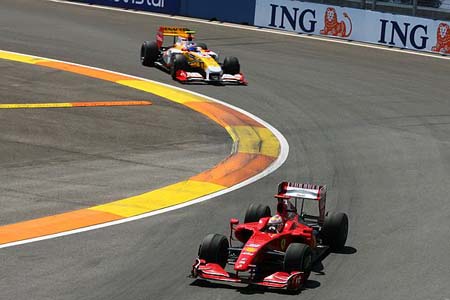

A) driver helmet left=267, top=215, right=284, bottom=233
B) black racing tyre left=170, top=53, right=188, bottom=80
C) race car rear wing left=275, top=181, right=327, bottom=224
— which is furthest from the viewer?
black racing tyre left=170, top=53, right=188, bottom=80

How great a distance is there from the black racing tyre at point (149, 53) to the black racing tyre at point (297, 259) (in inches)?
729

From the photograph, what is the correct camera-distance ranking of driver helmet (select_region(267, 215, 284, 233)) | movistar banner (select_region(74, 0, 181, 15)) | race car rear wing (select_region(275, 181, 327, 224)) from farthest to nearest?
movistar banner (select_region(74, 0, 181, 15)) < race car rear wing (select_region(275, 181, 327, 224)) < driver helmet (select_region(267, 215, 284, 233))

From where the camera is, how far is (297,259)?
43.1ft

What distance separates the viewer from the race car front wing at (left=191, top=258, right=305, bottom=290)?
1292cm

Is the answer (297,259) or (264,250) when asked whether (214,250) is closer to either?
(264,250)

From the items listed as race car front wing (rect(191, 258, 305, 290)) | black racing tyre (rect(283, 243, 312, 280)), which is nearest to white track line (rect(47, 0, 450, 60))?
black racing tyre (rect(283, 243, 312, 280))

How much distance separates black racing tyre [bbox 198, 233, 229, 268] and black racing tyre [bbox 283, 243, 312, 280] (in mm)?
864

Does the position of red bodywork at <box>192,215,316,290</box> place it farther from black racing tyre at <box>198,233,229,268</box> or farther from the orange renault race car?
the orange renault race car

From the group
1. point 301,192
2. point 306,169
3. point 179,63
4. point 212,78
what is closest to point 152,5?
point 179,63

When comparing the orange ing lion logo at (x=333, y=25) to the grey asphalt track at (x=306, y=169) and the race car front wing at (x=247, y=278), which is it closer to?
the grey asphalt track at (x=306, y=169)

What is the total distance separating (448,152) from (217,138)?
16.8 ft

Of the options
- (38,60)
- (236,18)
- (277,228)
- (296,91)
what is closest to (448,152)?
(296,91)

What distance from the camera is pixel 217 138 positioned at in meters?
22.9

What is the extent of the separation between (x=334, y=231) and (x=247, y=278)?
1861 millimetres
